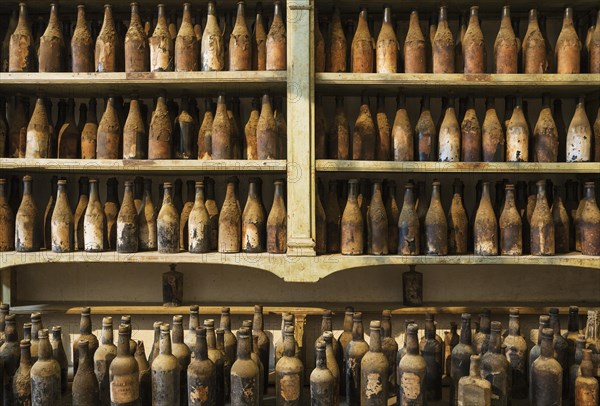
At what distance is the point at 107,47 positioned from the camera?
236cm

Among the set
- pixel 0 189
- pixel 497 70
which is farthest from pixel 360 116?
pixel 0 189

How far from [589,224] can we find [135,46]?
2.06m

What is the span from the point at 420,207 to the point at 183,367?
1212 mm

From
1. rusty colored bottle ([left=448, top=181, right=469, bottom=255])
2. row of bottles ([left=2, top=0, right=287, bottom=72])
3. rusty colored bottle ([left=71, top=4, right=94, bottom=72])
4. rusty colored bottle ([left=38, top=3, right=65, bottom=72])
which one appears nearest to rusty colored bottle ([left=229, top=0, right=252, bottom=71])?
row of bottles ([left=2, top=0, right=287, bottom=72])

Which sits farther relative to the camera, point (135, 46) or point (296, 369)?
point (135, 46)

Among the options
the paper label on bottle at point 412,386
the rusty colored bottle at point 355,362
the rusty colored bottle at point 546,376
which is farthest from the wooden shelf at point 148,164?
the rusty colored bottle at point 546,376

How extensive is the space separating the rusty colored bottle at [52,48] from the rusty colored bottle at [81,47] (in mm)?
62

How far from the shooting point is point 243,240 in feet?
7.72

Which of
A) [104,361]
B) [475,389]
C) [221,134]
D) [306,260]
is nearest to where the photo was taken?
[475,389]

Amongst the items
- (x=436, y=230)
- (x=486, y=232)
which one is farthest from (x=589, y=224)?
(x=436, y=230)

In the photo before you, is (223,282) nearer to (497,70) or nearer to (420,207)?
(420,207)

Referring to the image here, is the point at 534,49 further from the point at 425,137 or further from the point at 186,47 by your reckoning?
the point at 186,47

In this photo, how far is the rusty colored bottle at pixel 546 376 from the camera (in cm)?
198

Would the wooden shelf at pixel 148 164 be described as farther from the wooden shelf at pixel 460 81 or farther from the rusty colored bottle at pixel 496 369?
the rusty colored bottle at pixel 496 369
